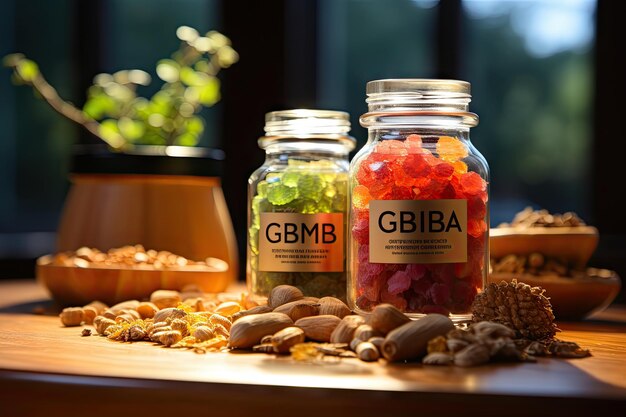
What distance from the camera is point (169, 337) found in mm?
862

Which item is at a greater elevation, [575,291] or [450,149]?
[450,149]

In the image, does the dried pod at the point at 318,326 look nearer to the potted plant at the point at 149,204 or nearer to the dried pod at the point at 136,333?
the dried pod at the point at 136,333

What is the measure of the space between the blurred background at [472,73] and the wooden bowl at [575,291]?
792 millimetres

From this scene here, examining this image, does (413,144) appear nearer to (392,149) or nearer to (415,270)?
(392,149)

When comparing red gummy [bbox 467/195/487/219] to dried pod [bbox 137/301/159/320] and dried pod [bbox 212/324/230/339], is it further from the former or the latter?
dried pod [bbox 137/301/159/320]

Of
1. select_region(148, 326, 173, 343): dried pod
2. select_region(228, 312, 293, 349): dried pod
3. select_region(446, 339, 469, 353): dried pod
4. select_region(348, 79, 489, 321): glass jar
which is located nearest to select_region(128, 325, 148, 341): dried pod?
select_region(148, 326, 173, 343): dried pod

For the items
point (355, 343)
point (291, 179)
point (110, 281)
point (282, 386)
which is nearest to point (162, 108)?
point (110, 281)

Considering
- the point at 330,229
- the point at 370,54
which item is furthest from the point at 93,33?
the point at 330,229

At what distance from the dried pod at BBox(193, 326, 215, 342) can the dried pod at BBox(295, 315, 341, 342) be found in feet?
0.32

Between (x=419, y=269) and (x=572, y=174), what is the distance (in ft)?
3.83

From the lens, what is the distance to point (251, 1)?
2.03m

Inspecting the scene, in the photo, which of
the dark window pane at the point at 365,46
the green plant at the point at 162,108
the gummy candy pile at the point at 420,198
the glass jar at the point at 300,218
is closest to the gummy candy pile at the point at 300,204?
the glass jar at the point at 300,218

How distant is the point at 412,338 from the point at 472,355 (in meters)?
0.06

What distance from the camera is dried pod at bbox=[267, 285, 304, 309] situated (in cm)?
94
